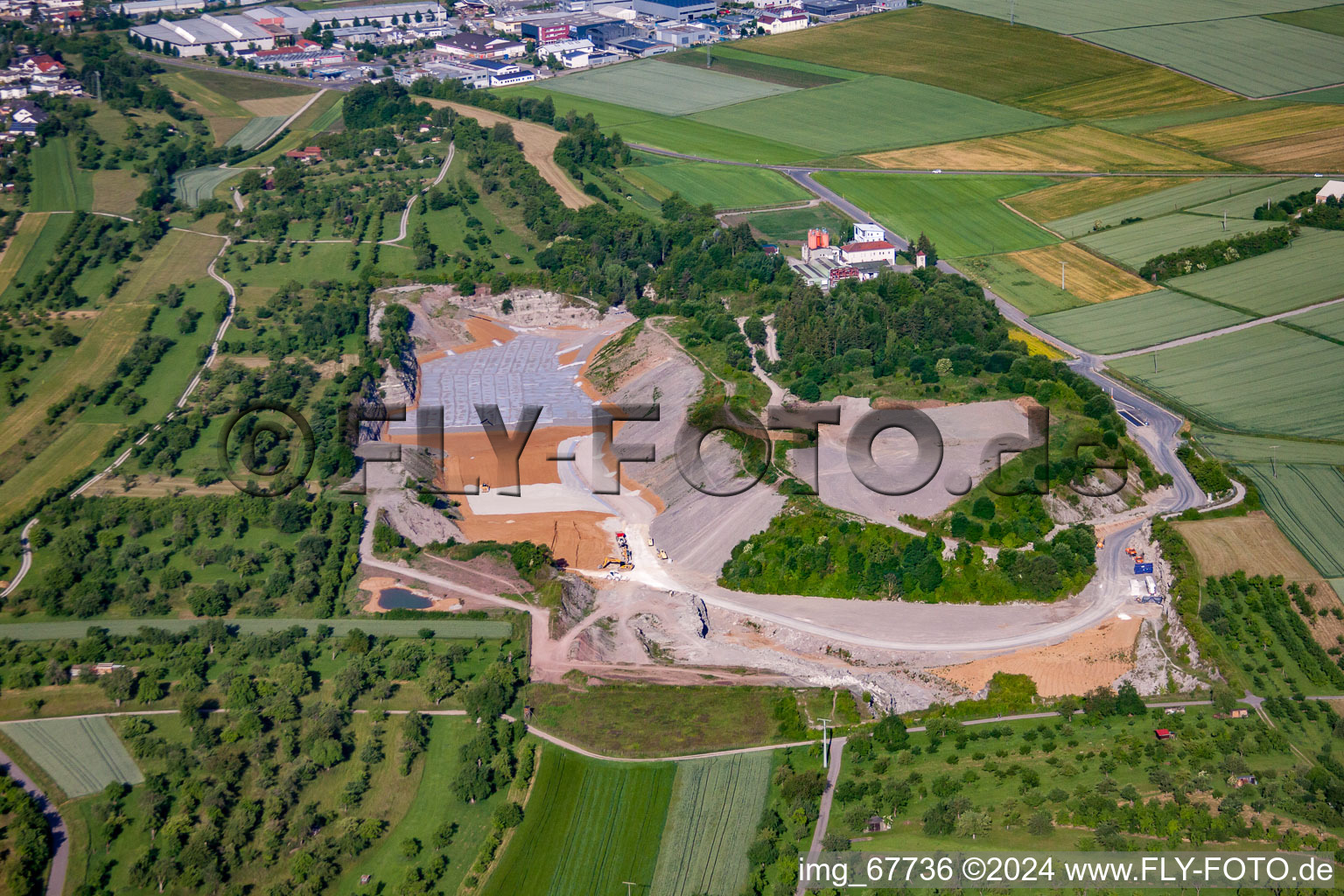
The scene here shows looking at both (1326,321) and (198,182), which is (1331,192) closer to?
(1326,321)

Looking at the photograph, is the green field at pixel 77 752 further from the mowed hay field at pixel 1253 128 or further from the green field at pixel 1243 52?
the green field at pixel 1243 52

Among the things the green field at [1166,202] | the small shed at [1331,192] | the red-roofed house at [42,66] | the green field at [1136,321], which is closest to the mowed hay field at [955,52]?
the green field at [1166,202]

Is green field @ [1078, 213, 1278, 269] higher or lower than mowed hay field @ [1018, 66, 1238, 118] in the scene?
lower

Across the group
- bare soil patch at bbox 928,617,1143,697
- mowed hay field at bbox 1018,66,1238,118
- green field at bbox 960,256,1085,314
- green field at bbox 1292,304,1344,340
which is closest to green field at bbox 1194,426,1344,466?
green field at bbox 1292,304,1344,340

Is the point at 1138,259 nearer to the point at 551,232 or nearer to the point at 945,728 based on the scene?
the point at 551,232

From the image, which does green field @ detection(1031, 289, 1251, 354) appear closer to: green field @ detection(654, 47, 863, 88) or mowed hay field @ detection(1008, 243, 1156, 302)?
mowed hay field @ detection(1008, 243, 1156, 302)

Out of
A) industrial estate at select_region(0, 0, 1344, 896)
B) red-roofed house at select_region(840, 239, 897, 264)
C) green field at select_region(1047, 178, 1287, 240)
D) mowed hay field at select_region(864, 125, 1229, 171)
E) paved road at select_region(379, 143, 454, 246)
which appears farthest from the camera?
mowed hay field at select_region(864, 125, 1229, 171)
